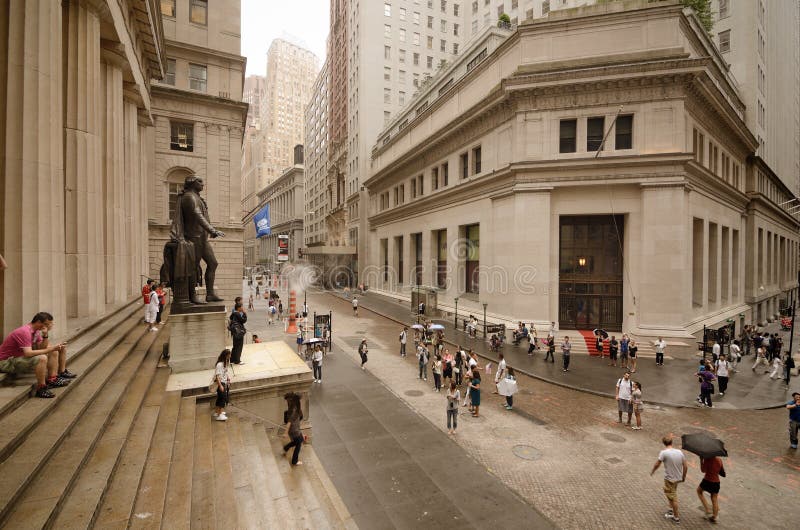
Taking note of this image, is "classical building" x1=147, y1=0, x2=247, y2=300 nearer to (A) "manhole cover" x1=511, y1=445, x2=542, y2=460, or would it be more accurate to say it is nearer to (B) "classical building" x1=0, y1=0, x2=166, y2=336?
(B) "classical building" x1=0, y1=0, x2=166, y2=336

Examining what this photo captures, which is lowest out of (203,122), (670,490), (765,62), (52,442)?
(670,490)

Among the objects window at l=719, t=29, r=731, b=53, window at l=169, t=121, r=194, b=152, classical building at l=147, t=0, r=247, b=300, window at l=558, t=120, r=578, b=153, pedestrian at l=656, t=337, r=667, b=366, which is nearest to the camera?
pedestrian at l=656, t=337, r=667, b=366

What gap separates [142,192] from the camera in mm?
22422

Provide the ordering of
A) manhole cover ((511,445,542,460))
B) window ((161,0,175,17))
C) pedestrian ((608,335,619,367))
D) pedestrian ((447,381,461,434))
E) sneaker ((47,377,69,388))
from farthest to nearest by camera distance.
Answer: window ((161,0,175,17)) → pedestrian ((608,335,619,367)) → pedestrian ((447,381,461,434)) → manhole cover ((511,445,542,460)) → sneaker ((47,377,69,388))

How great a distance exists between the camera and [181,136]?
30.0 metres

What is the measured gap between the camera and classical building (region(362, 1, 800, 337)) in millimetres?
22797

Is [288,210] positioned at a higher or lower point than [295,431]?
higher

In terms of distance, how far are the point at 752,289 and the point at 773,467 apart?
38.9m

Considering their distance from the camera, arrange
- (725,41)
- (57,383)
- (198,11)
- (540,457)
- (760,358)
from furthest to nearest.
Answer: (725,41), (198,11), (760,358), (540,457), (57,383)

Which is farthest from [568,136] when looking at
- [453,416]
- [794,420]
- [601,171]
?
[453,416]

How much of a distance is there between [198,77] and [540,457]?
116ft

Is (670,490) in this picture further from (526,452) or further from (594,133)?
(594,133)

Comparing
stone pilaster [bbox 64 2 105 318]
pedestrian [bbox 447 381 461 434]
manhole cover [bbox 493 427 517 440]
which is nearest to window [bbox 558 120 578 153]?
manhole cover [bbox 493 427 517 440]

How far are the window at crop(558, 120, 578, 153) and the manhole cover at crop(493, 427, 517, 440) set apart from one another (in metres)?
19.2
